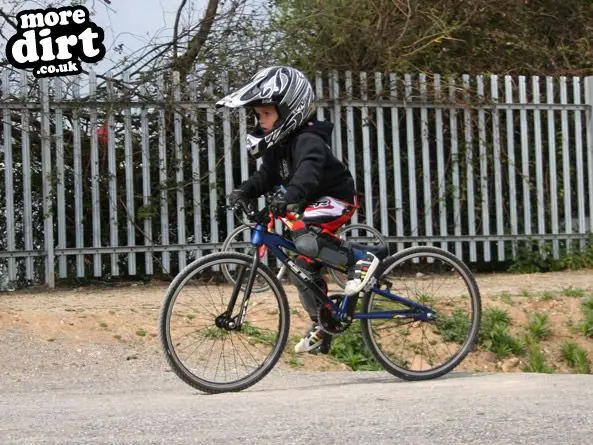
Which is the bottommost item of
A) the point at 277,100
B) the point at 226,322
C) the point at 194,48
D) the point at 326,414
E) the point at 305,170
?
the point at 326,414

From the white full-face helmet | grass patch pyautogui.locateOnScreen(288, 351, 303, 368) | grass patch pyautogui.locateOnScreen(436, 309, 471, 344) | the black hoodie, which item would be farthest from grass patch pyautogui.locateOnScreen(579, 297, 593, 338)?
the white full-face helmet

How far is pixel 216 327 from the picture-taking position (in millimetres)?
6117

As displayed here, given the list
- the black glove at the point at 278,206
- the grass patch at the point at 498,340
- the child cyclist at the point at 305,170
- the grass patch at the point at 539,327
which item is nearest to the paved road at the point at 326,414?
the child cyclist at the point at 305,170

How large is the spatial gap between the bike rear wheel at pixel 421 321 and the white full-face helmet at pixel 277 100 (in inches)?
39.6

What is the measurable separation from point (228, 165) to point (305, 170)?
17.5 ft

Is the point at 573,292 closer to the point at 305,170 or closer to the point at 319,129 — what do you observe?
the point at 319,129

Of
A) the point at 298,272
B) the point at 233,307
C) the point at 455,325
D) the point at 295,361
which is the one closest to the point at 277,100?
the point at 298,272

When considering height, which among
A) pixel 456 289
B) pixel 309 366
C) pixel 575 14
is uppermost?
pixel 575 14

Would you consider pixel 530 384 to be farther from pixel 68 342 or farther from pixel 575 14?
pixel 575 14

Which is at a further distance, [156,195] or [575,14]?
[575,14]

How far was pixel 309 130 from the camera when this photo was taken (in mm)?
6230

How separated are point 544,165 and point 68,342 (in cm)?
675

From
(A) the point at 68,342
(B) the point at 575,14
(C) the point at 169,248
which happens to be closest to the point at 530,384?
(A) the point at 68,342

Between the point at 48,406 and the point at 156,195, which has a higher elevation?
the point at 156,195
